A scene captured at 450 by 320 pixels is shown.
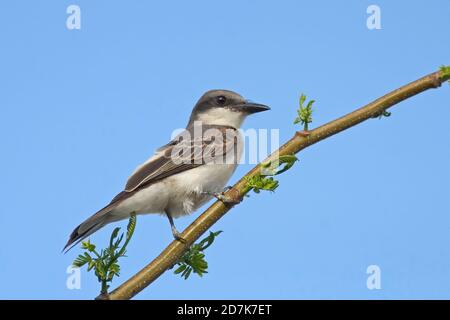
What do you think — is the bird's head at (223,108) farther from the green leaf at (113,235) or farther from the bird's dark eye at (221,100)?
the green leaf at (113,235)

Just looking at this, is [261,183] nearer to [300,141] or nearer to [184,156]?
[300,141]

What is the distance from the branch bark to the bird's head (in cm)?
410

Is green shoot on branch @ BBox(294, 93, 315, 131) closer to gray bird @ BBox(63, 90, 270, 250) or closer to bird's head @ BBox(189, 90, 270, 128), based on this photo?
gray bird @ BBox(63, 90, 270, 250)

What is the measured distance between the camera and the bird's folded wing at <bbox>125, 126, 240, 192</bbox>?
20.9 ft

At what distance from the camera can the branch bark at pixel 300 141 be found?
338cm

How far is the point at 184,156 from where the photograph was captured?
6.77 m

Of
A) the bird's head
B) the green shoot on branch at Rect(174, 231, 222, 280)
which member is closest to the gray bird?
the bird's head

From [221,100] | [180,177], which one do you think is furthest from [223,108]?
[180,177]

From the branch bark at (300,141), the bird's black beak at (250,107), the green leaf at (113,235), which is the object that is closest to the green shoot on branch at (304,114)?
the branch bark at (300,141)

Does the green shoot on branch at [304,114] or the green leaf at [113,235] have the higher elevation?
the green shoot on branch at [304,114]
